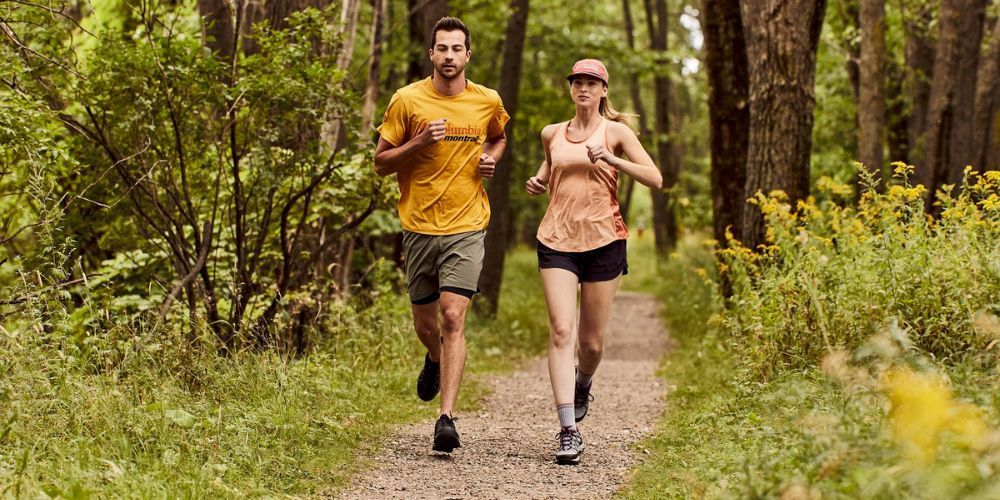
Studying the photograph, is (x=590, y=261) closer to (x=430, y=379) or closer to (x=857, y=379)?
(x=430, y=379)

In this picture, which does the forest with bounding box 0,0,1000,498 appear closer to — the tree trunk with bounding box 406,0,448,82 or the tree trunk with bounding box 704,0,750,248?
the tree trunk with bounding box 704,0,750,248

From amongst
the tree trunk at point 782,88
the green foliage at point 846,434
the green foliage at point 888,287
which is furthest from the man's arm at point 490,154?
the tree trunk at point 782,88

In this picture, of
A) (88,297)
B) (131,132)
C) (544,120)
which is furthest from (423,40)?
(88,297)

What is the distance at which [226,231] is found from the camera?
874 cm

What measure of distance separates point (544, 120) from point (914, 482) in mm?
18239

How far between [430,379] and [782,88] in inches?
204

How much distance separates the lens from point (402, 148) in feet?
20.4

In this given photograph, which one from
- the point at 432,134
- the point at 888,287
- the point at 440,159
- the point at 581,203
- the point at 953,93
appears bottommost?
the point at 888,287

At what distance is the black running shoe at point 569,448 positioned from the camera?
6.16m

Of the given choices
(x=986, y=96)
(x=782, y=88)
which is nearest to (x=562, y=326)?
(x=782, y=88)

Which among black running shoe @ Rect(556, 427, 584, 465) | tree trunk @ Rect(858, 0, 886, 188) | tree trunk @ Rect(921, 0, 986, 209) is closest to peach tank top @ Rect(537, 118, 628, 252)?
black running shoe @ Rect(556, 427, 584, 465)

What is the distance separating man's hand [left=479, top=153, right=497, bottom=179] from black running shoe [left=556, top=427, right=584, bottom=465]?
5.37ft

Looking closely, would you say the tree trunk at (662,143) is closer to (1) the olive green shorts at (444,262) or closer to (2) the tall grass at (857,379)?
(2) the tall grass at (857,379)

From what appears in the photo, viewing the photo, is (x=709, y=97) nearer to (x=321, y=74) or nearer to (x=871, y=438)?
(x=321, y=74)
